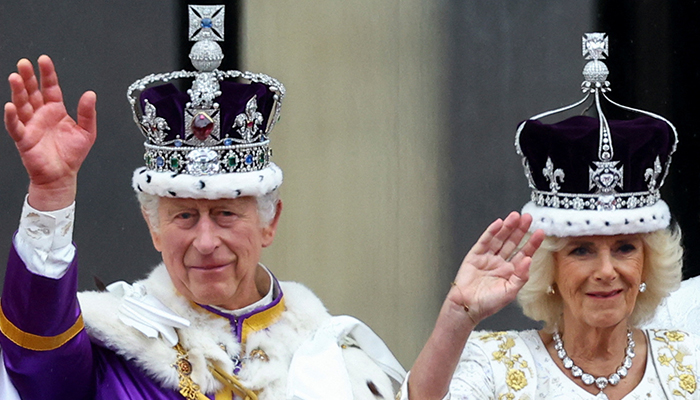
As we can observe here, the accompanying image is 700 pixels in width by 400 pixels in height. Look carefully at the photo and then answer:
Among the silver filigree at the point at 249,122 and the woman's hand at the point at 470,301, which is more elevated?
the silver filigree at the point at 249,122

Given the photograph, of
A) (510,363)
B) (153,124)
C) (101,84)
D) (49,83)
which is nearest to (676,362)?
(510,363)

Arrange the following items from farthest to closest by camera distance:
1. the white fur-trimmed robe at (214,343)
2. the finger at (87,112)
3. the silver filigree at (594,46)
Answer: the silver filigree at (594,46)
the white fur-trimmed robe at (214,343)
the finger at (87,112)

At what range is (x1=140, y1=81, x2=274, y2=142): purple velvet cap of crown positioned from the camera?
4055mm

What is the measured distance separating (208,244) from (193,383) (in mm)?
403

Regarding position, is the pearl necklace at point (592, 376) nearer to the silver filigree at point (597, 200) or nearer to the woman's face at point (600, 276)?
the woman's face at point (600, 276)

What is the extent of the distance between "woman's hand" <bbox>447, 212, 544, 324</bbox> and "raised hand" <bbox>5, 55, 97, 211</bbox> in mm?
1087

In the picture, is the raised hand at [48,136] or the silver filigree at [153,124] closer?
the raised hand at [48,136]

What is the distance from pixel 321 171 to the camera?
5.96 m

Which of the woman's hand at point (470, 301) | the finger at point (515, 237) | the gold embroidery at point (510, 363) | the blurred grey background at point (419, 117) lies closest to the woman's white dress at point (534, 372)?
the gold embroidery at point (510, 363)

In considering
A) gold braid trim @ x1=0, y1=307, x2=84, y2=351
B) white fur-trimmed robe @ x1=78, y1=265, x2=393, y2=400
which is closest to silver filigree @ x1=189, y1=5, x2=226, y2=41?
white fur-trimmed robe @ x1=78, y1=265, x2=393, y2=400

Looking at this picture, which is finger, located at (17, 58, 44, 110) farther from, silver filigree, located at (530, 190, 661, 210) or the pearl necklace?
the pearl necklace

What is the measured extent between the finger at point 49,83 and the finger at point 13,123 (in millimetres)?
113

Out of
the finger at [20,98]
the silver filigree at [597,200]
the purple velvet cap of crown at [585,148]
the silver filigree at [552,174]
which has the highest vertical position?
the finger at [20,98]

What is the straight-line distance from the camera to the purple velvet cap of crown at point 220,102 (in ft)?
13.3
